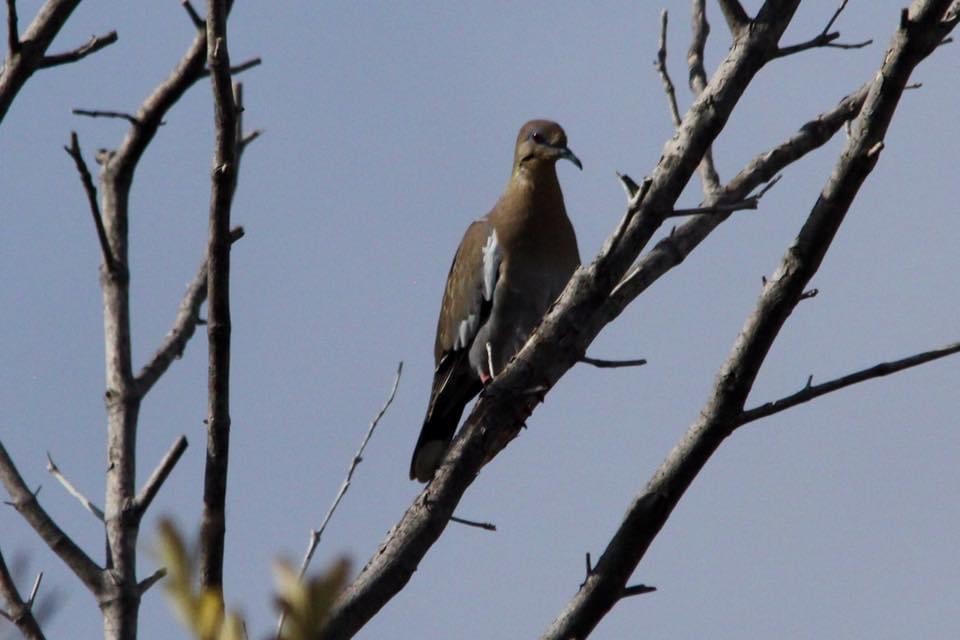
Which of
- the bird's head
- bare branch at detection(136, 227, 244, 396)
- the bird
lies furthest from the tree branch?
the bird's head

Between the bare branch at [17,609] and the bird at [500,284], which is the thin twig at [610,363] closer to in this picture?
the bare branch at [17,609]

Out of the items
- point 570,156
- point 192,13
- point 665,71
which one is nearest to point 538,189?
point 570,156

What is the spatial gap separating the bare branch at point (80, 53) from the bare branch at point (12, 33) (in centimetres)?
7

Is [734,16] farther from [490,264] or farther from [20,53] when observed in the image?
[490,264]

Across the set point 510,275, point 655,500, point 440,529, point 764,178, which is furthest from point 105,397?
point 510,275

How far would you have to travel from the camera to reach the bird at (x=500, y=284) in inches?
223

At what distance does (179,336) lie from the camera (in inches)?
144

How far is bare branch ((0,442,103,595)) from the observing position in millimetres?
2543

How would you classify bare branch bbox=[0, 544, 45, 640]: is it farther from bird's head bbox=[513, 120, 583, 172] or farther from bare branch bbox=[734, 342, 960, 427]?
bird's head bbox=[513, 120, 583, 172]

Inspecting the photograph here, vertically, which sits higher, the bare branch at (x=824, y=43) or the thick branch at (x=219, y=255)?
the bare branch at (x=824, y=43)

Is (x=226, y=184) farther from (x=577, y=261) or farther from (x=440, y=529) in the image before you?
(x=577, y=261)

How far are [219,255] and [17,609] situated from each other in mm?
695

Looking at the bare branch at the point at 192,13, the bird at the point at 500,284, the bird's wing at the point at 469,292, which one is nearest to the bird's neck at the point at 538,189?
the bird at the point at 500,284

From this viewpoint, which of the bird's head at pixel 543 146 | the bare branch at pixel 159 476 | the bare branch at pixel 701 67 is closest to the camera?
the bare branch at pixel 159 476
